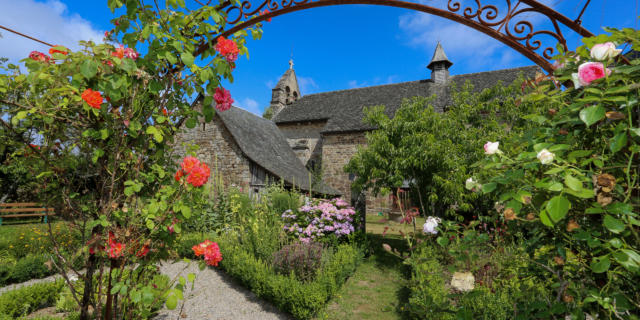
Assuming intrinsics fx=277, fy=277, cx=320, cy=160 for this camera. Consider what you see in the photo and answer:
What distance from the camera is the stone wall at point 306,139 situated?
17672 millimetres

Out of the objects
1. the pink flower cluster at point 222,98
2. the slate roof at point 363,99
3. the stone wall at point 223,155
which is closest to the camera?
the pink flower cluster at point 222,98

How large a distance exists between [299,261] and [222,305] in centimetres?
151

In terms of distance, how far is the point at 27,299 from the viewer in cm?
415

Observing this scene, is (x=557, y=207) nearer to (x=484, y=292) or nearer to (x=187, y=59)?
(x=187, y=59)

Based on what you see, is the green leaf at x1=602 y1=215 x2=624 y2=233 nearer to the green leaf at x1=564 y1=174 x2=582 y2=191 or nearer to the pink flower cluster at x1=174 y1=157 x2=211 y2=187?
the green leaf at x1=564 y1=174 x2=582 y2=191

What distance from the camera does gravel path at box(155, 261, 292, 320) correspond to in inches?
174

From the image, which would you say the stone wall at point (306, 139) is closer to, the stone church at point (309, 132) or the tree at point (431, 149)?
the stone church at point (309, 132)

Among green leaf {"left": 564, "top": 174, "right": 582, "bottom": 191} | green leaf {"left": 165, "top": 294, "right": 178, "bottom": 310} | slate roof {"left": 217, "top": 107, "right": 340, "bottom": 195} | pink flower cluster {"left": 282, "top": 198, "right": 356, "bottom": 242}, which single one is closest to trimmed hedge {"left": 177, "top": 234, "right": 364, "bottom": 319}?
pink flower cluster {"left": 282, "top": 198, "right": 356, "bottom": 242}

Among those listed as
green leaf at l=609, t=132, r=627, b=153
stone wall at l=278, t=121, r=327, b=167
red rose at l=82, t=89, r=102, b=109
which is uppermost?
stone wall at l=278, t=121, r=327, b=167

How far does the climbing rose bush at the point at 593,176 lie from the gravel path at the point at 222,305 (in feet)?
13.3

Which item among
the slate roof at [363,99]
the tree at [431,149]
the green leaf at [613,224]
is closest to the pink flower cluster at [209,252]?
the green leaf at [613,224]

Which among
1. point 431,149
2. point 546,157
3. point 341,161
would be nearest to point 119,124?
point 546,157

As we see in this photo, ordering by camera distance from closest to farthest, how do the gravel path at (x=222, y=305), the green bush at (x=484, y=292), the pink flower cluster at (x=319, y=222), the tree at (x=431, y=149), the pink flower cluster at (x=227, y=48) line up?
the pink flower cluster at (x=227, y=48)
the green bush at (x=484, y=292)
the gravel path at (x=222, y=305)
the pink flower cluster at (x=319, y=222)
the tree at (x=431, y=149)

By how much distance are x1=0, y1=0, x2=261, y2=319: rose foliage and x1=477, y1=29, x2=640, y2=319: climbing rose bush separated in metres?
1.71
